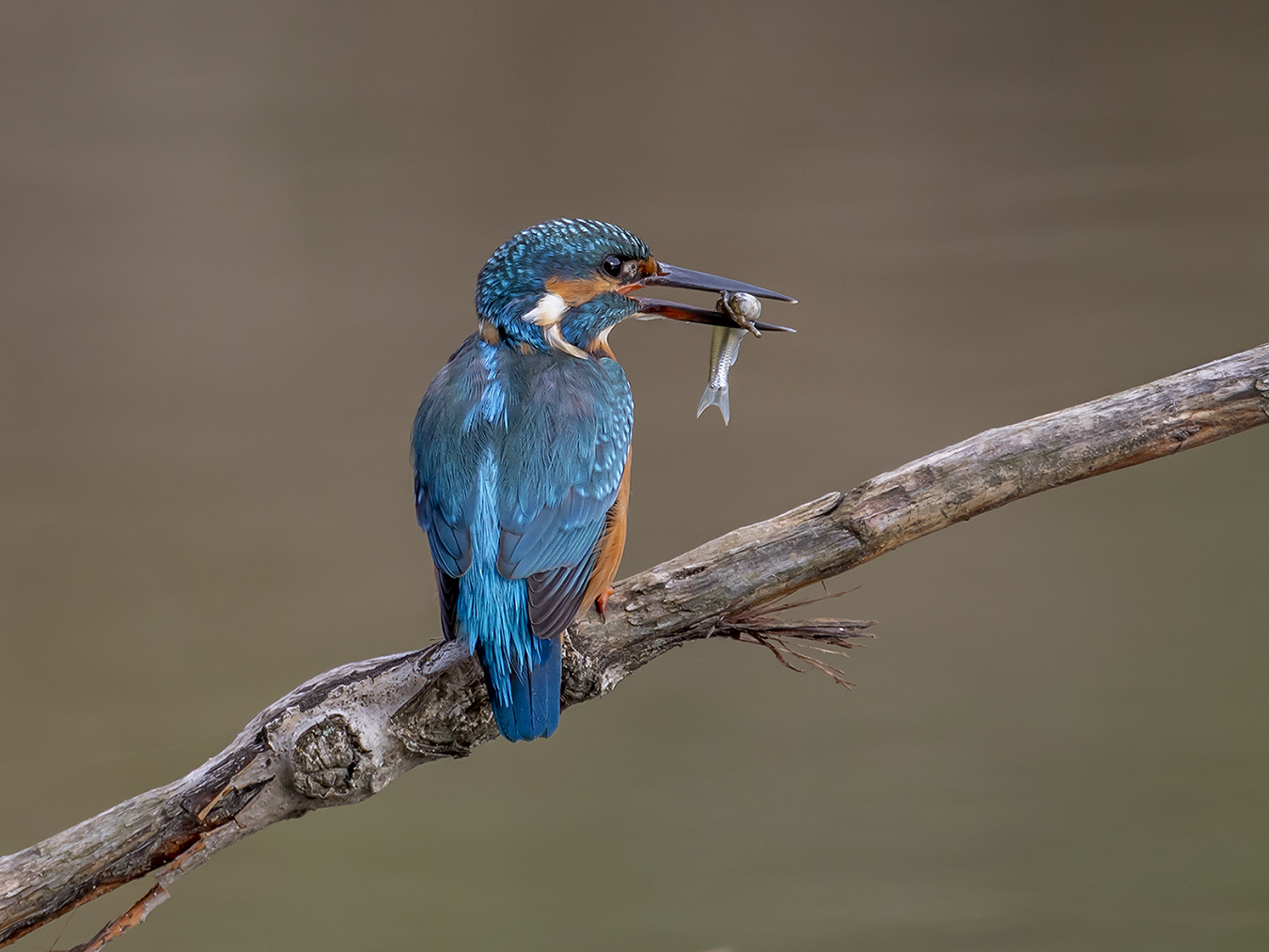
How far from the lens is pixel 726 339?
1778 millimetres

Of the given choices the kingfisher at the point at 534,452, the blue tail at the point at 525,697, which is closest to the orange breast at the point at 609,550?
the kingfisher at the point at 534,452

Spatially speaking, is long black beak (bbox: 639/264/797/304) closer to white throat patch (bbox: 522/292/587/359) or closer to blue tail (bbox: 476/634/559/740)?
white throat patch (bbox: 522/292/587/359)

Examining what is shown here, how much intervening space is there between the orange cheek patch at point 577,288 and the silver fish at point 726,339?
0.21 m

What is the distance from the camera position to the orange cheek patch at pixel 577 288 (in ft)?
5.26

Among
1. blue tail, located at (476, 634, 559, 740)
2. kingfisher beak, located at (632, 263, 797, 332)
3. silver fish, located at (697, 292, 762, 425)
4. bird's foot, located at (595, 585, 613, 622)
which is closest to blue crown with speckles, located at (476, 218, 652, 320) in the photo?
kingfisher beak, located at (632, 263, 797, 332)

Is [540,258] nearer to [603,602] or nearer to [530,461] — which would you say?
[530,461]

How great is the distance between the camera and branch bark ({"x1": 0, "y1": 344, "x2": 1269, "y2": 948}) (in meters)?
1.43

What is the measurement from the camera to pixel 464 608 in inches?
54.3

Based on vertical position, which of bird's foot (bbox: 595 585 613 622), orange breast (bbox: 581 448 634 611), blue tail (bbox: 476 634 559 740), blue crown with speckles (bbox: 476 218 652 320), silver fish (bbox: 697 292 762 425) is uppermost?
blue crown with speckles (bbox: 476 218 652 320)

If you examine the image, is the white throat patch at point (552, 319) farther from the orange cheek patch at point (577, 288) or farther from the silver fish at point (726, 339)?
the silver fish at point (726, 339)

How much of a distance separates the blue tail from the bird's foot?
16cm

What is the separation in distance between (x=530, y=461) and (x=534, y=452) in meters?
0.02

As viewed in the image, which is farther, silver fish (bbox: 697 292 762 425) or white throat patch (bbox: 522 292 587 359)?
silver fish (bbox: 697 292 762 425)

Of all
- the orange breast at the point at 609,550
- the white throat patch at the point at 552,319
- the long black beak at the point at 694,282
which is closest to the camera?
the orange breast at the point at 609,550
